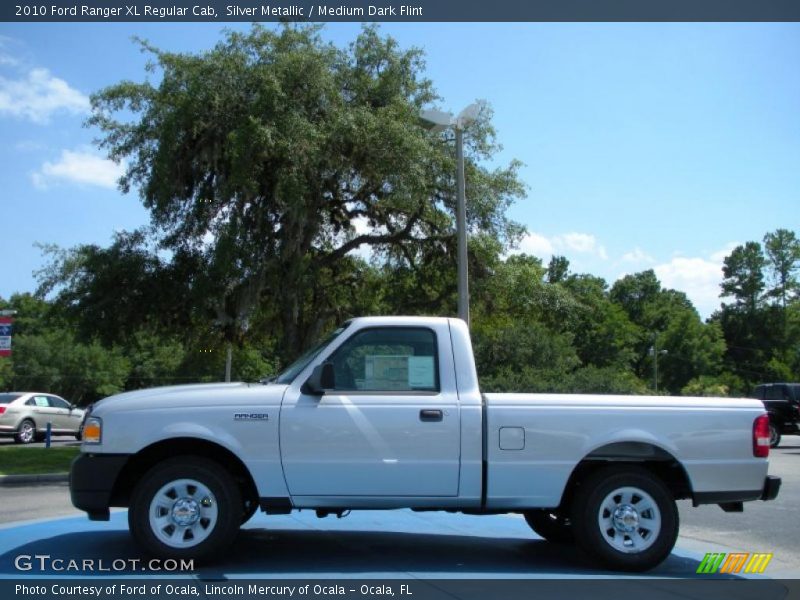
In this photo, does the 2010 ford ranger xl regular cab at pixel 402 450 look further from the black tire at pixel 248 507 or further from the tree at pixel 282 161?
the tree at pixel 282 161

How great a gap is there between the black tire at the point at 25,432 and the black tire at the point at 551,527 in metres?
20.7

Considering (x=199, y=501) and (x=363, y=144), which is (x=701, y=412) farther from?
(x=363, y=144)

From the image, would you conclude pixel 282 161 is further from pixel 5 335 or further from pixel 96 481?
pixel 96 481

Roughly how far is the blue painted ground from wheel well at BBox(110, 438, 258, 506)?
1.91 feet

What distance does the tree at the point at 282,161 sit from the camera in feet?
54.5

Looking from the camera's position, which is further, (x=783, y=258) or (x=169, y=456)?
(x=783, y=258)

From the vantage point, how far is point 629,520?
6633 mm

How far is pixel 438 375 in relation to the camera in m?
6.70

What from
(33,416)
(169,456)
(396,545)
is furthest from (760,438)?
(33,416)

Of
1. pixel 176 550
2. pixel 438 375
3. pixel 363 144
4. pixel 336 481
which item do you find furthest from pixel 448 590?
pixel 363 144

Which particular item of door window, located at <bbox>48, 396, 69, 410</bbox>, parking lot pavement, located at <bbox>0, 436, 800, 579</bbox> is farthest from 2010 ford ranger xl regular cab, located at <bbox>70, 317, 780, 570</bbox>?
door window, located at <bbox>48, 396, 69, 410</bbox>

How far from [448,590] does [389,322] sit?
223 centimetres

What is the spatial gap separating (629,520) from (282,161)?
1189 centimetres

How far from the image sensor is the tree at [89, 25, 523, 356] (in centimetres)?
1661
